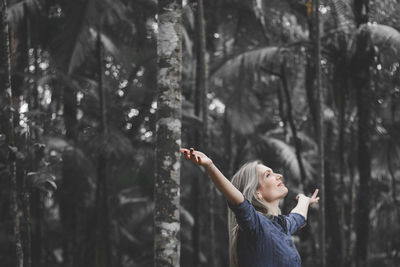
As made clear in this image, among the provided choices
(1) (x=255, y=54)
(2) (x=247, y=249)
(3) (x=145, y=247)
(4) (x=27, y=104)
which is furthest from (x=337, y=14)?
(3) (x=145, y=247)

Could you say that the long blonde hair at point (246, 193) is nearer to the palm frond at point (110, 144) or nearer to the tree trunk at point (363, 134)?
the tree trunk at point (363, 134)

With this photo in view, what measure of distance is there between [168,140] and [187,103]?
968 centimetres

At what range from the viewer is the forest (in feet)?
26.7

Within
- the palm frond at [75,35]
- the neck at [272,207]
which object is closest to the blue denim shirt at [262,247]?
the neck at [272,207]

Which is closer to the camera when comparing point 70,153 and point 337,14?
point 337,14

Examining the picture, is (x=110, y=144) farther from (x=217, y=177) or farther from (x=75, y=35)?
(x=217, y=177)

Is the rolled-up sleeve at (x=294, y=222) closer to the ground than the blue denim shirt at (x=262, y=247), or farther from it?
farther from it

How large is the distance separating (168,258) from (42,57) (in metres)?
10.7

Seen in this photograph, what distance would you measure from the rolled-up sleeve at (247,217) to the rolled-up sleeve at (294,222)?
17.8 inches

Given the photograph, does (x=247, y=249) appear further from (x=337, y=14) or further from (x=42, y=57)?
(x=42, y=57)

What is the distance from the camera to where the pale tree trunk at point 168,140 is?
4301 millimetres

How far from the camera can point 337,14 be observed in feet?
33.2

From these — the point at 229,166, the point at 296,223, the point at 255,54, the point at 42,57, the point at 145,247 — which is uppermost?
the point at 42,57

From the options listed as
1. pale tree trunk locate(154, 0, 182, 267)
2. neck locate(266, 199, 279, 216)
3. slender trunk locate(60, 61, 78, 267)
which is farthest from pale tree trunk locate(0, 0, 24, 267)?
slender trunk locate(60, 61, 78, 267)
